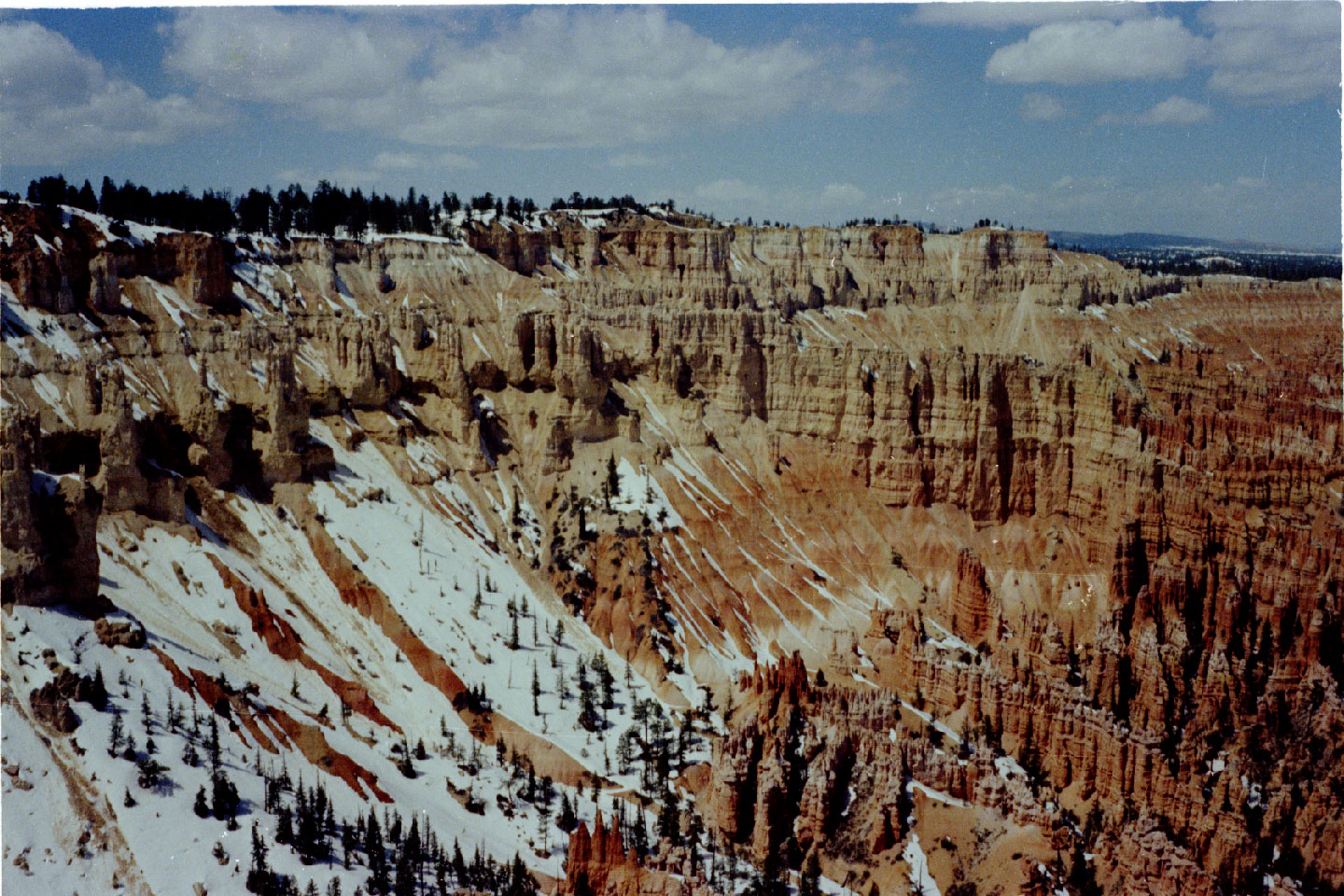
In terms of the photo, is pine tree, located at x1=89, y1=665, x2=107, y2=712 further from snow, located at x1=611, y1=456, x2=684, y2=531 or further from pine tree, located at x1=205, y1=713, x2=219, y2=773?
snow, located at x1=611, y1=456, x2=684, y2=531

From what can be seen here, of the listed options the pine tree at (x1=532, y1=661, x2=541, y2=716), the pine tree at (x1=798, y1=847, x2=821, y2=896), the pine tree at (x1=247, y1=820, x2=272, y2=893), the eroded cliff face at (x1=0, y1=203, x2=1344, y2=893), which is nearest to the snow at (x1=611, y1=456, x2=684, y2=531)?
the eroded cliff face at (x1=0, y1=203, x2=1344, y2=893)

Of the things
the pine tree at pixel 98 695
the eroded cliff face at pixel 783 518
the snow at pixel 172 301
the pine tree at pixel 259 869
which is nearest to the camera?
the pine tree at pixel 259 869

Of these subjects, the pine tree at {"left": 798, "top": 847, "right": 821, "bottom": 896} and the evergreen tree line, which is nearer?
the pine tree at {"left": 798, "top": 847, "right": 821, "bottom": 896}

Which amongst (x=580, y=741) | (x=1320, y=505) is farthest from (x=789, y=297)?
(x=580, y=741)

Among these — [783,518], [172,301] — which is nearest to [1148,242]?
[783,518]

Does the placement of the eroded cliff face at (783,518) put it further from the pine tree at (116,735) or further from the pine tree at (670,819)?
the pine tree at (116,735)

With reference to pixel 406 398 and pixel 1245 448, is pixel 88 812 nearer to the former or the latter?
pixel 406 398

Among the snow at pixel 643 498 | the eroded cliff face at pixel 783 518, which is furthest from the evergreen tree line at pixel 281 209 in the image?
the snow at pixel 643 498
